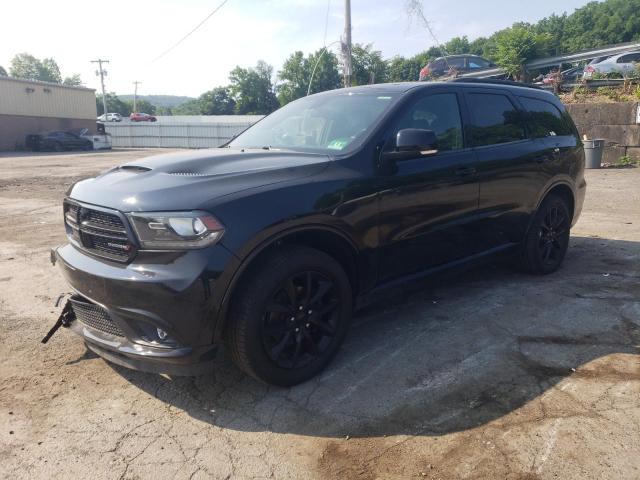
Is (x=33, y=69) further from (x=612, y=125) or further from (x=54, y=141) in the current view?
(x=612, y=125)

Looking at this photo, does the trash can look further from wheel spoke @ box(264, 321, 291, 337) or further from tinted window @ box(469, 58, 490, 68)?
wheel spoke @ box(264, 321, 291, 337)

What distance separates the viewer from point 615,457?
250cm

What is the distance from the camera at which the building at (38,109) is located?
34.5m

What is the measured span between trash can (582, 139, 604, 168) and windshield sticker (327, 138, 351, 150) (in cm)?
1262

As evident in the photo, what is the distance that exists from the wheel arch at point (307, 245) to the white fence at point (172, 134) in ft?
115

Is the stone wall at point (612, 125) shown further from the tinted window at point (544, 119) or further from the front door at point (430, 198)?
the front door at point (430, 198)

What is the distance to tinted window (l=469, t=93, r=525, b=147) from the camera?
4.39 metres

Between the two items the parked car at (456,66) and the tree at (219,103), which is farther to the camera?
the tree at (219,103)

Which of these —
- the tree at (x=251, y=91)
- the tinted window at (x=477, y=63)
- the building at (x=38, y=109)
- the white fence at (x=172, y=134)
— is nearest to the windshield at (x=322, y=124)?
the tinted window at (x=477, y=63)

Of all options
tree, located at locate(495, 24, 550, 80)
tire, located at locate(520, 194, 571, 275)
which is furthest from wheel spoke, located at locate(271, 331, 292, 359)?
tree, located at locate(495, 24, 550, 80)

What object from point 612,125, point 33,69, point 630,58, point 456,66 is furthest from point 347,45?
point 33,69

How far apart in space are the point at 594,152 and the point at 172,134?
32578mm

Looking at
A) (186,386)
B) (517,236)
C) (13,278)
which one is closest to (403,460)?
(186,386)

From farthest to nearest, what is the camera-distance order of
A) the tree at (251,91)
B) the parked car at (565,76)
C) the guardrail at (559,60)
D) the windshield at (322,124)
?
the tree at (251,91)
the guardrail at (559,60)
the parked car at (565,76)
the windshield at (322,124)
